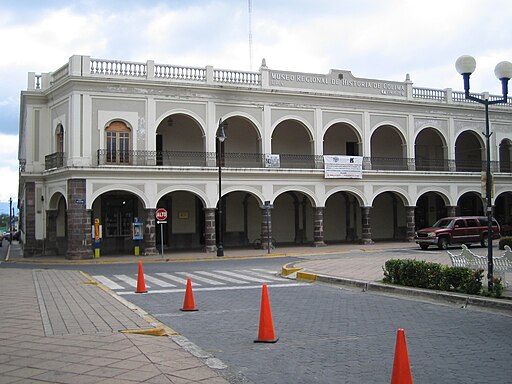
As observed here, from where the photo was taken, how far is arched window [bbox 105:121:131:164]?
92.2ft

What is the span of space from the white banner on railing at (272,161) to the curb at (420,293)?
48.2 ft

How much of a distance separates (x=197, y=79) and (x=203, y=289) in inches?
689

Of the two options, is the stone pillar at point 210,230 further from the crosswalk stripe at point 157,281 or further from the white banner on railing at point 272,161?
the crosswalk stripe at point 157,281

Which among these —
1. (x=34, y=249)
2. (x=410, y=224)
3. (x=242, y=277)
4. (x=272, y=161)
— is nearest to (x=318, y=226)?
(x=272, y=161)

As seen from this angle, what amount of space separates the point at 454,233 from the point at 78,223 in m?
19.9

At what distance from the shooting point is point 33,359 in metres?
6.57

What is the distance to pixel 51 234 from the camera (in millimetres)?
30891

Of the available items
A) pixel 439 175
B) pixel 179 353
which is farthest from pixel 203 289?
pixel 439 175

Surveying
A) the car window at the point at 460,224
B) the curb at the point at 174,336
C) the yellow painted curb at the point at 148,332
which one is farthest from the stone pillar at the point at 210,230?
the yellow painted curb at the point at 148,332

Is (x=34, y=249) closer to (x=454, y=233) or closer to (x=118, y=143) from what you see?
(x=118, y=143)

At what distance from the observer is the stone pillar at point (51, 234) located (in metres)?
30.6

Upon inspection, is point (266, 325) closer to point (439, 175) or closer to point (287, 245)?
point (287, 245)

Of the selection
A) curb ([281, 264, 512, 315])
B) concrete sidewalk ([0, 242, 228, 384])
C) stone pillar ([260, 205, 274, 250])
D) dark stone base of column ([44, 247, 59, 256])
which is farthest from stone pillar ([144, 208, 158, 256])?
concrete sidewalk ([0, 242, 228, 384])

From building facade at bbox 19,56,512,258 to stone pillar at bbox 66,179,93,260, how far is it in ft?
0.17
